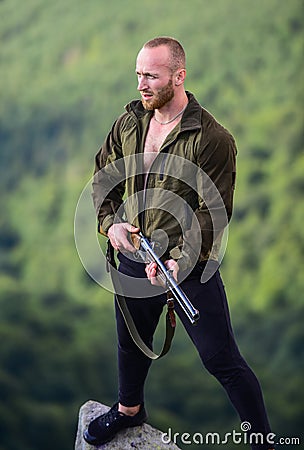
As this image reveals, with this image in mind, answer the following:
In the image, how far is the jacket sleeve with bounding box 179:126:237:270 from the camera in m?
2.17

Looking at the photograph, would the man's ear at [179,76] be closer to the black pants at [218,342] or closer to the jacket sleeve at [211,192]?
the jacket sleeve at [211,192]

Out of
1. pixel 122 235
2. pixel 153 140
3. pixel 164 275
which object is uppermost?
pixel 153 140

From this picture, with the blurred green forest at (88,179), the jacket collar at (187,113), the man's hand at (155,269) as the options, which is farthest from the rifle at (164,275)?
the blurred green forest at (88,179)

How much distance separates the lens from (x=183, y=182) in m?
2.22

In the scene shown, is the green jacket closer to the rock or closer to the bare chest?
the bare chest

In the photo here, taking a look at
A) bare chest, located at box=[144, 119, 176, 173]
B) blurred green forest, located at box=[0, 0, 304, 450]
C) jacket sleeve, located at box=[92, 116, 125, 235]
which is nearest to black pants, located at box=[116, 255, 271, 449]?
jacket sleeve, located at box=[92, 116, 125, 235]

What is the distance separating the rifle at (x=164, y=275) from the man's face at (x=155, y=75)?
1.13 ft

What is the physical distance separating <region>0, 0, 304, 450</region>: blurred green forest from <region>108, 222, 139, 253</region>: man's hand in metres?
3.45

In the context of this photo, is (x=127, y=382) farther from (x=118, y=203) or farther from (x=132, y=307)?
(x=118, y=203)

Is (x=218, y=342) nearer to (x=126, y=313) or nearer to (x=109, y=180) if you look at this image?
(x=126, y=313)

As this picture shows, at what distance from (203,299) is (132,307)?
8.0 inches

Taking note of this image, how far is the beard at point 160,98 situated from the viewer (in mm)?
2193

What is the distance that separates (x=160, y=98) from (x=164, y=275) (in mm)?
429

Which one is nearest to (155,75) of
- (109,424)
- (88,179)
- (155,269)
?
(155,269)
